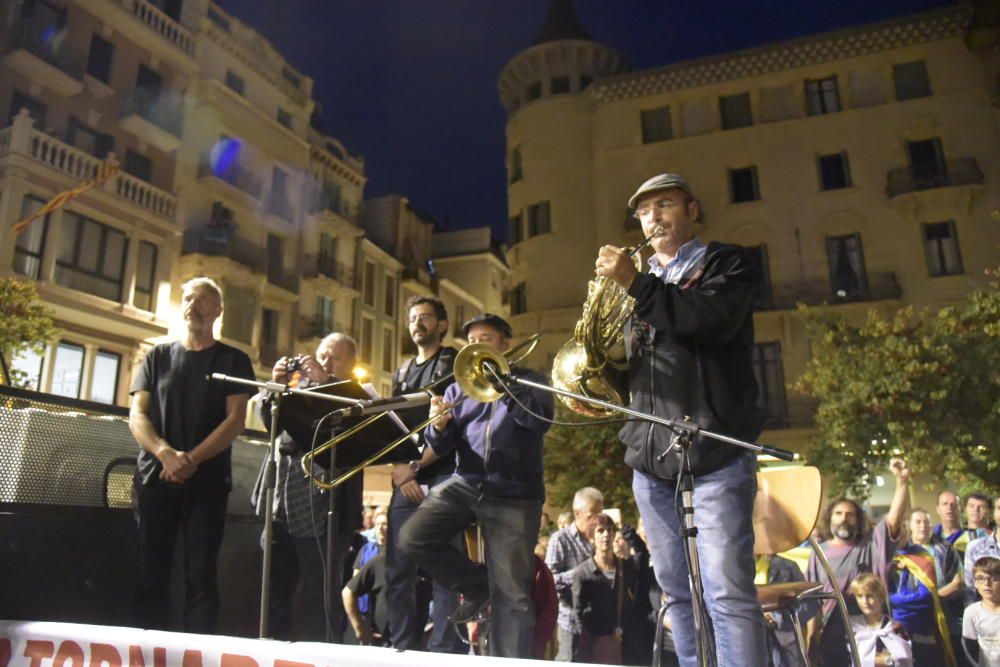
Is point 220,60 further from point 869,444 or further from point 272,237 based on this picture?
point 869,444

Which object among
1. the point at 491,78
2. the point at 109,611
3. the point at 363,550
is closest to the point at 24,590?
the point at 109,611

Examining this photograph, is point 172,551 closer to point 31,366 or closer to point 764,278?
point 31,366

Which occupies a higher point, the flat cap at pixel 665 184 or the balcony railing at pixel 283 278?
the balcony railing at pixel 283 278

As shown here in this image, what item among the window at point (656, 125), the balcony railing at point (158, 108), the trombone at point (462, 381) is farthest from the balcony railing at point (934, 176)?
the trombone at point (462, 381)

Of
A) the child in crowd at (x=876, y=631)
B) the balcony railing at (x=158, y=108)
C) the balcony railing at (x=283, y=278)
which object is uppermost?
the balcony railing at (x=158, y=108)

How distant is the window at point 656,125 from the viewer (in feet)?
87.7

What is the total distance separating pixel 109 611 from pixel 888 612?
18.2ft

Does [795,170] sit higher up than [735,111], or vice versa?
[735,111]

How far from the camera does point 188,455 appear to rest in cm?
398

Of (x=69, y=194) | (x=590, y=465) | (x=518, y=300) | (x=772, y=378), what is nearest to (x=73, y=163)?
(x=69, y=194)

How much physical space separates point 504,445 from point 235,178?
23640 millimetres

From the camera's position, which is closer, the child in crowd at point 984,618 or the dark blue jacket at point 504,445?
the dark blue jacket at point 504,445

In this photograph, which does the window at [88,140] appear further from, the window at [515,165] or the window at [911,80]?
the window at [911,80]

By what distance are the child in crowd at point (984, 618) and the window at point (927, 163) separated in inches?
838
